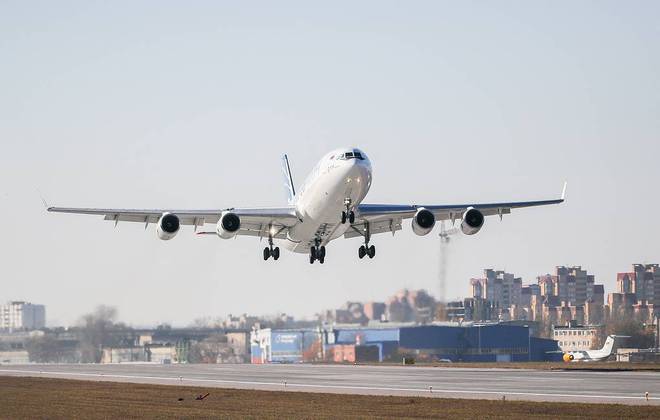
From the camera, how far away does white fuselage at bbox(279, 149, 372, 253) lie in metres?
56.0

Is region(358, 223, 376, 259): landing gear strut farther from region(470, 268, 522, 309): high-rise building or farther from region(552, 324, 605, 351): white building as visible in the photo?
region(470, 268, 522, 309): high-rise building

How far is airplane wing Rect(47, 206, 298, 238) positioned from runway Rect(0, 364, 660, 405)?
9878 mm

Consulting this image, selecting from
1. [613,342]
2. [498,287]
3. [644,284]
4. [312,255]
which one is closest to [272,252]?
[312,255]

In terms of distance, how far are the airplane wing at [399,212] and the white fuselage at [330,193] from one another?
163cm

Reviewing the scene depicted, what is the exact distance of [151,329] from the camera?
626 feet

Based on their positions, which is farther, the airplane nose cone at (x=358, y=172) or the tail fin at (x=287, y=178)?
the tail fin at (x=287, y=178)

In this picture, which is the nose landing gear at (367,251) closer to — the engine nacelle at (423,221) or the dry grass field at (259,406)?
the engine nacelle at (423,221)

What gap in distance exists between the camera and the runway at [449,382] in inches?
2093

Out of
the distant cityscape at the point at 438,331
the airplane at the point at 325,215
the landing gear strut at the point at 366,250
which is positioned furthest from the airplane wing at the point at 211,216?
the distant cityscape at the point at 438,331

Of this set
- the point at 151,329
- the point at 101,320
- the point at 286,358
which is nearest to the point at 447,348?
the point at 286,358

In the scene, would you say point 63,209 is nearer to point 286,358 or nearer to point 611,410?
point 611,410

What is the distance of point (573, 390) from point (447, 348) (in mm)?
63720

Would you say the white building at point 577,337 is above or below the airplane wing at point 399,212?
below

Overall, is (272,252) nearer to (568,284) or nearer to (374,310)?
(374,310)
